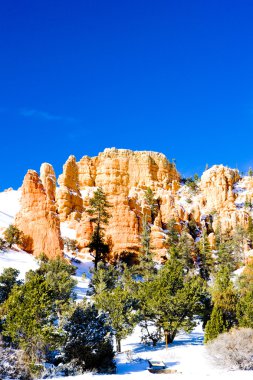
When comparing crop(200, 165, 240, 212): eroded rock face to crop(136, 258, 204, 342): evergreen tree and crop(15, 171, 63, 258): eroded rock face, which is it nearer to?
crop(15, 171, 63, 258): eroded rock face

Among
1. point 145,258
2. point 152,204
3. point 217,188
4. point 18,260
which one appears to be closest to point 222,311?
point 145,258

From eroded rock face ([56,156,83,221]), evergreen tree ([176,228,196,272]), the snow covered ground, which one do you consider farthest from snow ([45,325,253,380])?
eroded rock face ([56,156,83,221])

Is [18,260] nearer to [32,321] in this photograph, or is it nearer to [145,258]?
[145,258]

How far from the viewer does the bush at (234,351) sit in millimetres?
24062

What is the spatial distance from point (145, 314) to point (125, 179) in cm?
8751

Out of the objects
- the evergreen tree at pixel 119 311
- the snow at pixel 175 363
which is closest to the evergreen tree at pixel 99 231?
A: the snow at pixel 175 363

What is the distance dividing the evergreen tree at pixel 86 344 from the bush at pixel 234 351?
6.83 metres

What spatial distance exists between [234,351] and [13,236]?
4248 centimetres

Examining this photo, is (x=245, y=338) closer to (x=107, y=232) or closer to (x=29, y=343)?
(x=29, y=343)

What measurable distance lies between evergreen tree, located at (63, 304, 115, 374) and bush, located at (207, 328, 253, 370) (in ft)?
22.4

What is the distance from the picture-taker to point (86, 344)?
24.8 m

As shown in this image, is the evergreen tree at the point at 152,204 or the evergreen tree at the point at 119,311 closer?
the evergreen tree at the point at 119,311

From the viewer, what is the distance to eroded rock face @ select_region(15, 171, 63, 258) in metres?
58.8

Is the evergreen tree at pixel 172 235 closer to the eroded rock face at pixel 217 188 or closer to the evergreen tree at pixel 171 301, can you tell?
the eroded rock face at pixel 217 188
